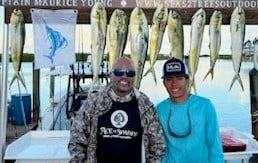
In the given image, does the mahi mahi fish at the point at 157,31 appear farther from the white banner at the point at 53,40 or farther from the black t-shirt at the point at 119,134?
the black t-shirt at the point at 119,134

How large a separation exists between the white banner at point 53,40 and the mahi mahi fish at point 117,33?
373 mm

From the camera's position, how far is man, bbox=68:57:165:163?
9.70ft

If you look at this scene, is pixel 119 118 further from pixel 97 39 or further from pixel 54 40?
pixel 54 40

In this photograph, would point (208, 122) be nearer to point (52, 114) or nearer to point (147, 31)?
point (147, 31)

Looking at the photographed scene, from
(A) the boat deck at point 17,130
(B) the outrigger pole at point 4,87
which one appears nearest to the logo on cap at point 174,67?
(B) the outrigger pole at point 4,87

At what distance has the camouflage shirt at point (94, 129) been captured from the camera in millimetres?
2979

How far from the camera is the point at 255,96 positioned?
5.16 metres

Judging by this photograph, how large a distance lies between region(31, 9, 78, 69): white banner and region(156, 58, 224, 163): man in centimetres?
121

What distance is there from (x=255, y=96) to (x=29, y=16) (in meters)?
2.67

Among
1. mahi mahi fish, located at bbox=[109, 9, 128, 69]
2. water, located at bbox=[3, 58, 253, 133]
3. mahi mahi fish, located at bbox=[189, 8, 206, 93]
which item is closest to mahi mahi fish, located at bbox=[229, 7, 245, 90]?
mahi mahi fish, located at bbox=[189, 8, 206, 93]

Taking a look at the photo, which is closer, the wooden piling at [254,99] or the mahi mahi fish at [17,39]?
the mahi mahi fish at [17,39]

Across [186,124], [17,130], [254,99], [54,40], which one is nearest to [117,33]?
[54,40]

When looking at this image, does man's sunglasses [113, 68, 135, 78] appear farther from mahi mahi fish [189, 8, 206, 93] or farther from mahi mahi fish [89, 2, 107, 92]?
mahi mahi fish [189, 8, 206, 93]

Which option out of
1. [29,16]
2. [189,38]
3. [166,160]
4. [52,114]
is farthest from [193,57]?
[52,114]
